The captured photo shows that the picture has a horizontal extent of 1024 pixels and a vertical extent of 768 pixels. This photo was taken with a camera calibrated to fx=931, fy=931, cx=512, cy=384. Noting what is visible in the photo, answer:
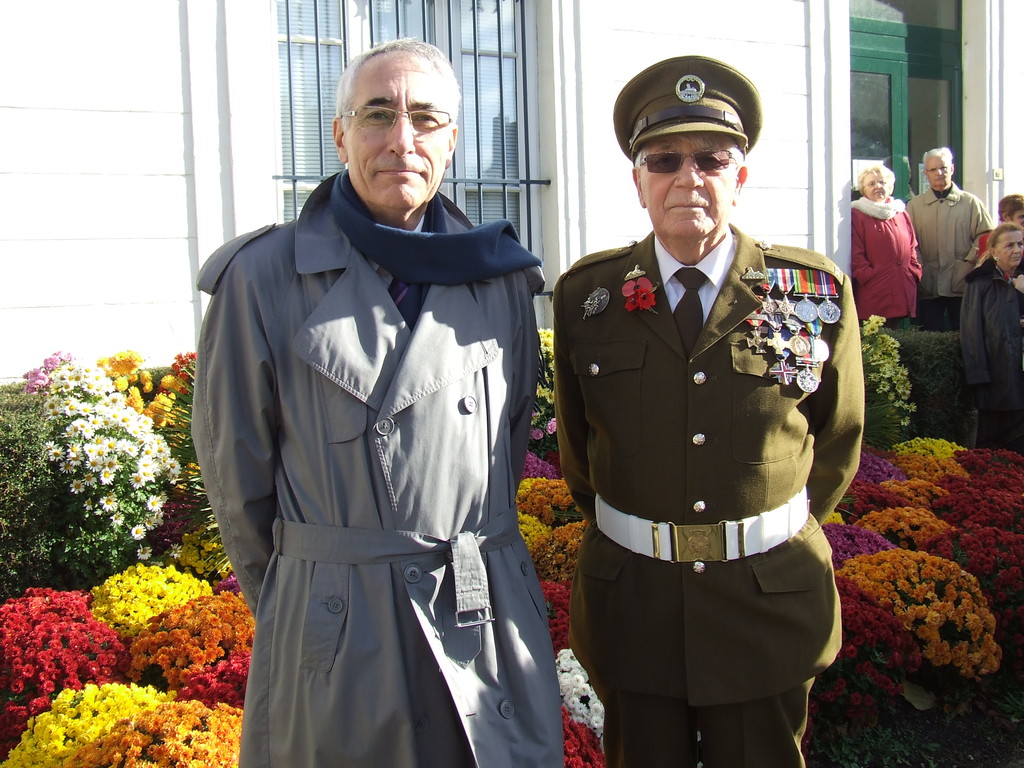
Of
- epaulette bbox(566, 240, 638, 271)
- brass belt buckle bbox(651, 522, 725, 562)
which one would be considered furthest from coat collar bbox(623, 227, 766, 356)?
brass belt buckle bbox(651, 522, 725, 562)

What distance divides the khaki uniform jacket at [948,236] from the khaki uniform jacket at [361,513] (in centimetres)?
677

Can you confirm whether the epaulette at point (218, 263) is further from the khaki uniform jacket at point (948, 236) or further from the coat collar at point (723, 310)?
the khaki uniform jacket at point (948, 236)

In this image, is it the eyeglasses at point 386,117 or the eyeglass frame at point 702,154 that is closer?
the eyeglasses at point 386,117

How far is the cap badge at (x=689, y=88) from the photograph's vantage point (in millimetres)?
2219

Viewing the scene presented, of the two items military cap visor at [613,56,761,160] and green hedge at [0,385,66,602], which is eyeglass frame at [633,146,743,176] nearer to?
military cap visor at [613,56,761,160]

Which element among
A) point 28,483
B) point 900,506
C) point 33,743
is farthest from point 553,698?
point 900,506

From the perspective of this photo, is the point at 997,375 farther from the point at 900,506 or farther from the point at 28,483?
the point at 28,483

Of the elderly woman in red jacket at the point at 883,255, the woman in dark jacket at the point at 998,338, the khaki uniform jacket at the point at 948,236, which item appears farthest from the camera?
the khaki uniform jacket at the point at 948,236

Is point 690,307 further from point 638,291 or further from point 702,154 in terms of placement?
point 702,154

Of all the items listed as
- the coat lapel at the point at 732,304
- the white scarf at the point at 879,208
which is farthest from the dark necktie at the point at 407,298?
the white scarf at the point at 879,208

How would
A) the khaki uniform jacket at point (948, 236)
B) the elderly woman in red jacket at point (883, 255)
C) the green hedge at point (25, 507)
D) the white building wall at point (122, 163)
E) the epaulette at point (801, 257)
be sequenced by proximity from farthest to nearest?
the khaki uniform jacket at point (948, 236) < the elderly woman in red jacket at point (883, 255) < the white building wall at point (122, 163) < the green hedge at point (25, 507) < the epaulette at point (801, 257)

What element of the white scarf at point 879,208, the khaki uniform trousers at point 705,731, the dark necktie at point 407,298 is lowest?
the khaki uniform trousers at point 705,731

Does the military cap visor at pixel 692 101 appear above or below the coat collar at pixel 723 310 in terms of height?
above

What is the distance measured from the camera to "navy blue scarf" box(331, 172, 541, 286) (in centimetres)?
189
